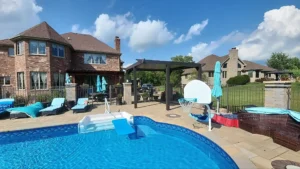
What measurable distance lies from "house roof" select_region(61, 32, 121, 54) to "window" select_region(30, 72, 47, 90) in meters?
5.70

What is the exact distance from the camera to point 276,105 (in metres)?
6.68

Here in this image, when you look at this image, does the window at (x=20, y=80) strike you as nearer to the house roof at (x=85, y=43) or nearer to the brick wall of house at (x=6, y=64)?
the brick wall of house at (x=6, y=64)

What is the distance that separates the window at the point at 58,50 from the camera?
55.8ft

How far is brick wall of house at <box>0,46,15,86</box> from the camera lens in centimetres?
1853

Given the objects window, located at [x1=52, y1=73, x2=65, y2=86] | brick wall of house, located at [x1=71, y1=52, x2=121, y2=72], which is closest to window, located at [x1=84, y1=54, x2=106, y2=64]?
brick wall of house, located at [x1=71, y1=52, x2=121, y2=72]

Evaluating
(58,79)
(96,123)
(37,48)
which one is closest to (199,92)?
(96,123)

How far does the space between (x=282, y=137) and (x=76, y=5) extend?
1635 centimetres

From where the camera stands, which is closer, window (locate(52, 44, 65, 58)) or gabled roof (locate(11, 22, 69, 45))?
gabled roof (locate(11, 22, 69, 45))

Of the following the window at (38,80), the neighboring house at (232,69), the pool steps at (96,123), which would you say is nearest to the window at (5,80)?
the window at (38,80)

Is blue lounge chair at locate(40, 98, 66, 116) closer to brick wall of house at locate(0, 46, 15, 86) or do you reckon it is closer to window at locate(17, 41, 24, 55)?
→ window at locate(17, 41, 24, 55)

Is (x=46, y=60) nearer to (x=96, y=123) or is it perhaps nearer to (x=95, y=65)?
(x=95, y=65)

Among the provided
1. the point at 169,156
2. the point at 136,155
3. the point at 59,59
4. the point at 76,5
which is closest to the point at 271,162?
the point at 169,156

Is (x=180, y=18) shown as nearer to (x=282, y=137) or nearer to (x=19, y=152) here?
(x=282, y=137)

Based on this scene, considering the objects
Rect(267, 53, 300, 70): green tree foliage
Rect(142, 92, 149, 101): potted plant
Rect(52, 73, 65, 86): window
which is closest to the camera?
Rect(142, 92, 149, 101): potted plant
